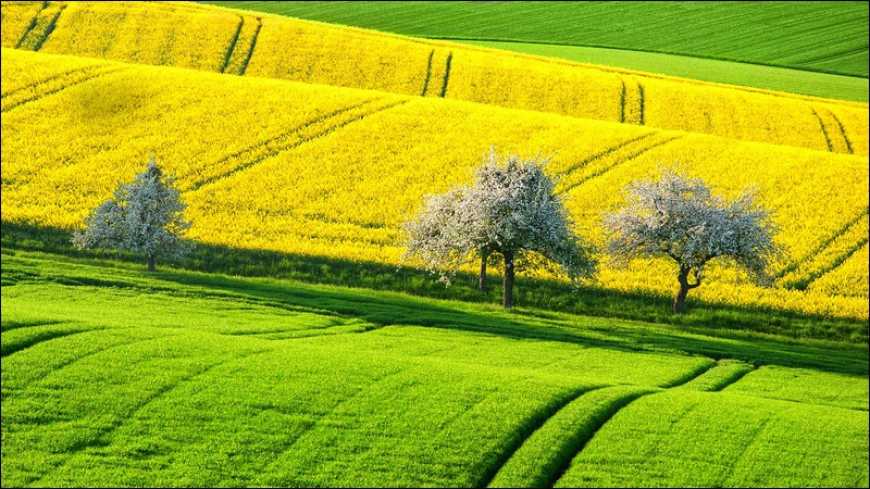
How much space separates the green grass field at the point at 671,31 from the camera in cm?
10375

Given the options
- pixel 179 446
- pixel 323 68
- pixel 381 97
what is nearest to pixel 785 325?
pixel 179 446

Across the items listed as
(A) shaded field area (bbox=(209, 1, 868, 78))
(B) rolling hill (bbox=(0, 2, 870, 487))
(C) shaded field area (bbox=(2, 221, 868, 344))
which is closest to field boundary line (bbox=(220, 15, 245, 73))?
(B) rolling hill (bbox=(0, 2, 870, 487))

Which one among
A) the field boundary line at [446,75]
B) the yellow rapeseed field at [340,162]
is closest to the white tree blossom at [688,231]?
the yellow rapeseed field at [340,162]

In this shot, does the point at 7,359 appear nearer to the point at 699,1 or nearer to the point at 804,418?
the point at 804,418

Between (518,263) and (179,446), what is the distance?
26426 mm

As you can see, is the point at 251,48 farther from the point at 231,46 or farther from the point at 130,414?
the point at 130,414

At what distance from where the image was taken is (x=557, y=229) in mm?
50281

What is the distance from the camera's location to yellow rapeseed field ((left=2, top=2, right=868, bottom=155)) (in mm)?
85688

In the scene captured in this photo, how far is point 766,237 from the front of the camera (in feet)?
172

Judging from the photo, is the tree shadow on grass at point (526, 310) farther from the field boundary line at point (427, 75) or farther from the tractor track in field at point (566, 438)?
the field boundary line at point (427, 75)

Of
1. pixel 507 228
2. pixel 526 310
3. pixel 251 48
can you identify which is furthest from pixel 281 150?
pixel 251 48

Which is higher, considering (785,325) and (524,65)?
(524,65)

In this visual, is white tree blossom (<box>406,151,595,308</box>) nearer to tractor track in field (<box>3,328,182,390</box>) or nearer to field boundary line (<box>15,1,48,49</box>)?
tractor track in field (<box>3,328,182,390</box>)

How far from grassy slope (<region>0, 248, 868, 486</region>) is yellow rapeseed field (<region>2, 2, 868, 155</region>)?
4722 centimetres
